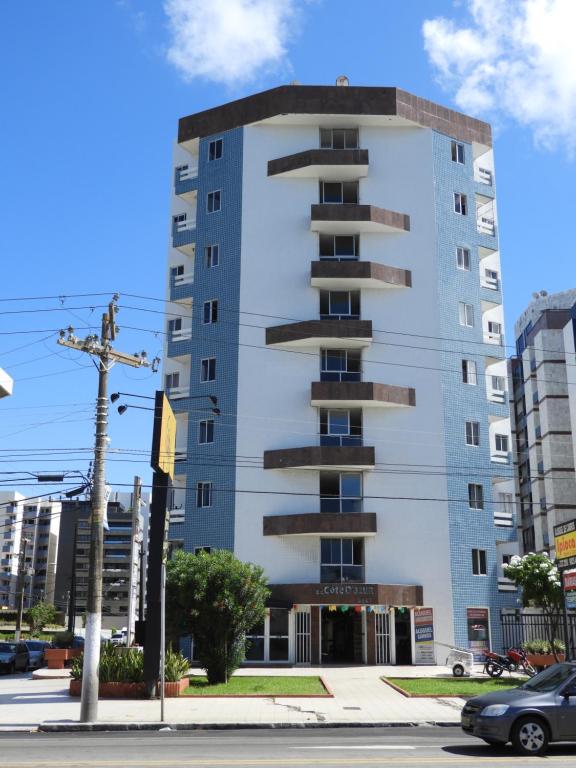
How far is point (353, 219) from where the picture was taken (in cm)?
4722

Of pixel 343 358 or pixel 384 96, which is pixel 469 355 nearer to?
pixel 343 358

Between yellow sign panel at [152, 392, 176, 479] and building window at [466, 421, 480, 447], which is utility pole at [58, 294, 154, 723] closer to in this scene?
yellow sign panel at [152, 392, 176, 479]

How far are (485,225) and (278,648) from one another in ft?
89.3

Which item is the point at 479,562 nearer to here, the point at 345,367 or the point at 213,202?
the point at 345,367

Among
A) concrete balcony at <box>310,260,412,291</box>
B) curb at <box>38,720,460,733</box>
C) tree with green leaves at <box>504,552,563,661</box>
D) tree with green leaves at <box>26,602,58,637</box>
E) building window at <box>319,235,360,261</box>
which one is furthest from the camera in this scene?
tree with green leaves at <box>26,602,58,637</box>

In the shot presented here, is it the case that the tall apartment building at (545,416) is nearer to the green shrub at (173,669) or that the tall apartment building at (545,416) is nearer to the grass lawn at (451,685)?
the grass lawn at (451,685)

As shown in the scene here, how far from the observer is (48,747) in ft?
54.8

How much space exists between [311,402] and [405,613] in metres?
11.7

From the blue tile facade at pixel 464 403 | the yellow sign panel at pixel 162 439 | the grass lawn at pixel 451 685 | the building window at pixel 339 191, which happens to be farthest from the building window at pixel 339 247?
the grass lawn at pixel 451 685

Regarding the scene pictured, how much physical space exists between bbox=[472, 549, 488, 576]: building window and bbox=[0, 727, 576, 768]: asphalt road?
80.1 ft

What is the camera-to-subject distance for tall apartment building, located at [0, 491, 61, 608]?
445 ft

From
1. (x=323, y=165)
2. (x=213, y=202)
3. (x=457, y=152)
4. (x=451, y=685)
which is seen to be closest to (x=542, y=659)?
(x=451, y=685)

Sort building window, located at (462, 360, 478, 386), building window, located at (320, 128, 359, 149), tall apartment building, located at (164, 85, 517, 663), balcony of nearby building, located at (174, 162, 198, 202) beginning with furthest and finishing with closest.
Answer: balcony of nearby building, located at (174, 162, 198, 202), building window, located at (320, 128, 359, 149), building window, located at (462, 360, 478, 386), tall apartment building, located at (164, 85, 517, 663)

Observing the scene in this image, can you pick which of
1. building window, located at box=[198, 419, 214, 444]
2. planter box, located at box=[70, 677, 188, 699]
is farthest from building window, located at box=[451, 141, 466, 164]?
planter box, located at box=[70, 677, 188, 699]
